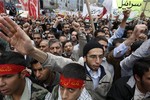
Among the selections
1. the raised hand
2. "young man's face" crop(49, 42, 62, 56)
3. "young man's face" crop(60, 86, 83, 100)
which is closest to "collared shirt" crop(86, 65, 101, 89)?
"young man's face" crop(60, 86, 83, 100)

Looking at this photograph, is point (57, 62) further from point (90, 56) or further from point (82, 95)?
point (90, 56)

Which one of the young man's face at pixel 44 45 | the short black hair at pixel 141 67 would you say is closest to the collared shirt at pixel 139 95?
the short black hair at pixel 141 67

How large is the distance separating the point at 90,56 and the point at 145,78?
0.71 metres

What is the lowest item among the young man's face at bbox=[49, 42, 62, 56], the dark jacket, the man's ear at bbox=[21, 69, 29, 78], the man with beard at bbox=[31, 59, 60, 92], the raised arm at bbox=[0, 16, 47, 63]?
the young man's face at bbox=[49, 42, 62, 56]

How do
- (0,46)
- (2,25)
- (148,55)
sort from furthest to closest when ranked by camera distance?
(0,46), (148,55), (2,25)

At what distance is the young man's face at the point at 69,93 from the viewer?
7.13ft

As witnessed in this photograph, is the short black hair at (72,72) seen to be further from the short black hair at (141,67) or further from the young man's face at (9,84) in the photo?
the short black hair at (141,67)

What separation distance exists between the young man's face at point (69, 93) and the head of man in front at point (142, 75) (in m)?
0.64

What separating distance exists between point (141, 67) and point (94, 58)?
23.8 inches

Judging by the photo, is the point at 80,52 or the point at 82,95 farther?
the point at 80,52

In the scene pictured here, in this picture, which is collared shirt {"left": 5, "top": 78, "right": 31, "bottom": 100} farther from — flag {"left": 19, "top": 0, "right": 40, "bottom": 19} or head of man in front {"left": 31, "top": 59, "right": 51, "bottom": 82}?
flag {"left": 19, "top": 0, "right": 40, "bottom": 19}

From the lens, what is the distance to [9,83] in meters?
2.26

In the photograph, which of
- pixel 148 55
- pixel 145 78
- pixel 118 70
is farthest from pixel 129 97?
pixel 118 70

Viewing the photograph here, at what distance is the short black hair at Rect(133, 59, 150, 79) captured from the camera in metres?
2.52
